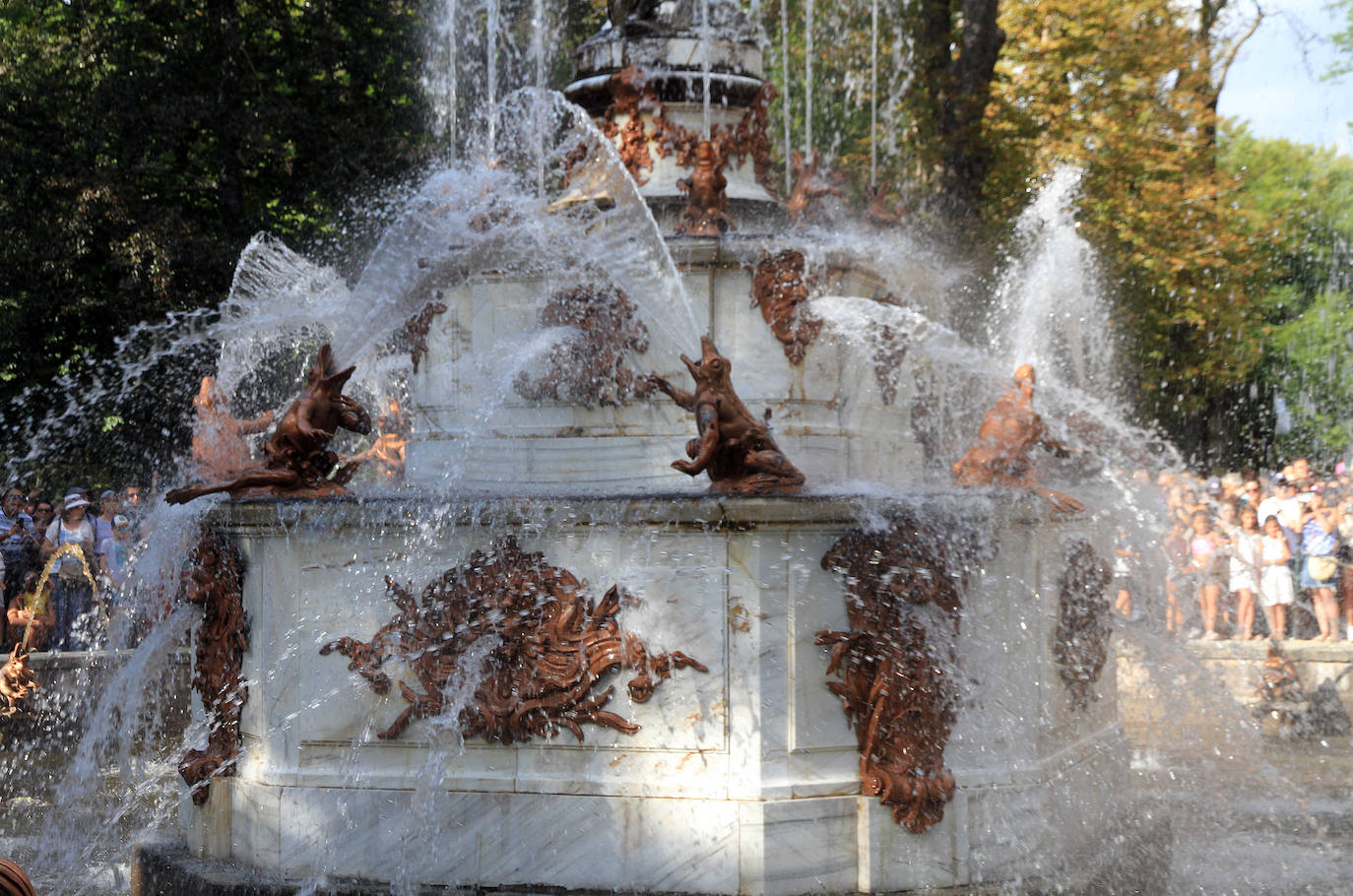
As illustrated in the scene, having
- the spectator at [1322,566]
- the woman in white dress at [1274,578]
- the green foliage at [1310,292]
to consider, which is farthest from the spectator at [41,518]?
the green foliage at [1310,292]

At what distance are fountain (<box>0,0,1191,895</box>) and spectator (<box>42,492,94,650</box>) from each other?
16.0 feet

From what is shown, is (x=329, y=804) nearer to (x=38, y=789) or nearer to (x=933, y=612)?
(x=933, y=612)

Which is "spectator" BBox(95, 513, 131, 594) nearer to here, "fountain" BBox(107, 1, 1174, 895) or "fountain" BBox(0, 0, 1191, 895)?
"fountain" BBox(0, 0, 1191, 895)

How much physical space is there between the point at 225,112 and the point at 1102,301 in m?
12.3

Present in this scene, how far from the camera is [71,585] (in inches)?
465

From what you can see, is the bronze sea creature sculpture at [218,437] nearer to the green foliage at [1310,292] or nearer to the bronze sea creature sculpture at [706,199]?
the bronze sea creature sculpture at [706,199]

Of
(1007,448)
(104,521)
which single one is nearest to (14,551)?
(104,521)

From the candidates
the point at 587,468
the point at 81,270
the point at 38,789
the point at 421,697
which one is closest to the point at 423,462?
the point at 587,468

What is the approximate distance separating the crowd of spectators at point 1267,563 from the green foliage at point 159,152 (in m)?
11.4

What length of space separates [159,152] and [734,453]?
51.4ft

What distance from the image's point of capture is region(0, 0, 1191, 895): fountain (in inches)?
221

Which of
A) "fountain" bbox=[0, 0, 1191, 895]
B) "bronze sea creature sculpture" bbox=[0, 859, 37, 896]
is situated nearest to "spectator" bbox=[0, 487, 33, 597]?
"fountain" bbox=[0, 0, 1191, 895]

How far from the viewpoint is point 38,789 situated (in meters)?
9.14

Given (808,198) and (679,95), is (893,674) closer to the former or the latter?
(808,198)
